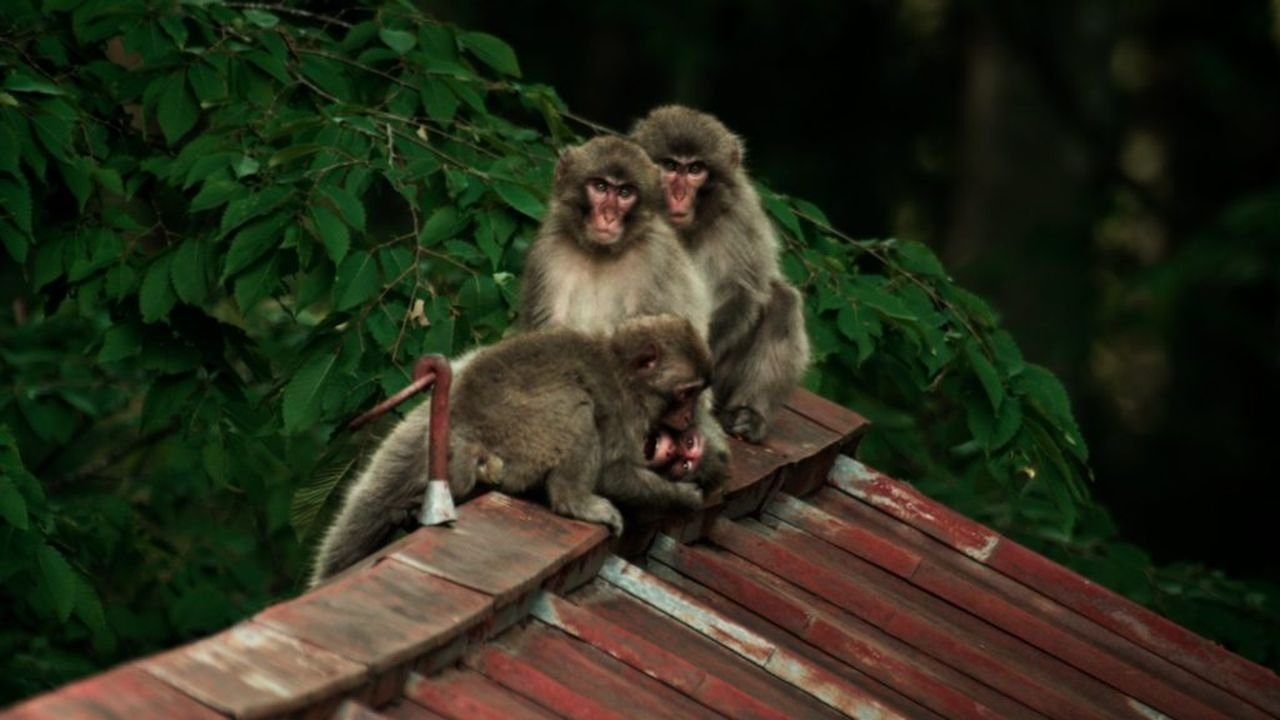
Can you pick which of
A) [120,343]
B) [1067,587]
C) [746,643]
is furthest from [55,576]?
[1067,587]

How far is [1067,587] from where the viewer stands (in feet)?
21.0

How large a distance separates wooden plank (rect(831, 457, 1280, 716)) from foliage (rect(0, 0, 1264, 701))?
901 mm

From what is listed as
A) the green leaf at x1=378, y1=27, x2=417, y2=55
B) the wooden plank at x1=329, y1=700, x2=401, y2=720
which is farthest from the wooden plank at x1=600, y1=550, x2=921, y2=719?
the green leaf at x1=378, y1=27, x2=417, y2=55

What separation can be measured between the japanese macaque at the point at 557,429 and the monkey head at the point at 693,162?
1.66m

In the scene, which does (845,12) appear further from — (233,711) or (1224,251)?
(233,711)

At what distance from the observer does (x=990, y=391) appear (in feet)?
24.5

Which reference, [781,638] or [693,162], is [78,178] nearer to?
[693,162]

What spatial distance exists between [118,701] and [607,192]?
11.0 feet

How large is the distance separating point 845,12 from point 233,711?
1674 centimetres

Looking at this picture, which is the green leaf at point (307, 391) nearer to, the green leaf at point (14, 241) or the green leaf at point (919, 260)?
the green leaf at point (14, 241)

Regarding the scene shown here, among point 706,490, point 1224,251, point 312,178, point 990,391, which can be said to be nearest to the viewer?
point 706,490

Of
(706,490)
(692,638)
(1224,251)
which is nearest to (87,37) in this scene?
(706,490)

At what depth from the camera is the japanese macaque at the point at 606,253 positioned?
21.6 ft

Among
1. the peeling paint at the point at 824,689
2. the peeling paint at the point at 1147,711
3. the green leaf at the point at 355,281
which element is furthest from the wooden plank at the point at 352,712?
the green leaf at the point at 355,281
